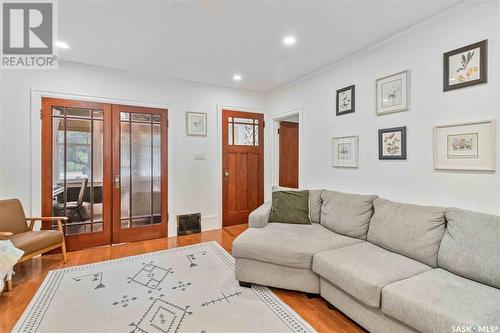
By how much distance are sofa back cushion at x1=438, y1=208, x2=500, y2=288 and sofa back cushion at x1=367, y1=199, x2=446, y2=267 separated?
0.20 ft

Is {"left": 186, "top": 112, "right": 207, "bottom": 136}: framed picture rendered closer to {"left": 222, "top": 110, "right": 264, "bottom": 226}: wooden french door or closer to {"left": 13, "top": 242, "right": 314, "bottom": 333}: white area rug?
{"left": 222, "top": 110, "right": 264, "bottom": 226}: wooden french door

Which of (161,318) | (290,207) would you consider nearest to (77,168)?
(161,318)

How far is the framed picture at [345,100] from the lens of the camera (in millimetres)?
2973

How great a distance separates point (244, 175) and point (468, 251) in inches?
130

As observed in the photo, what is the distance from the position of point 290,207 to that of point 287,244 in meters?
0.80

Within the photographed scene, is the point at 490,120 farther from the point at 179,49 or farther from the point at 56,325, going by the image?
the point at 56,325

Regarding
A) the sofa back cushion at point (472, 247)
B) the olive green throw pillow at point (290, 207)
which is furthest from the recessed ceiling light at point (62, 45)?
the sofa back cushion at point (472, 247)

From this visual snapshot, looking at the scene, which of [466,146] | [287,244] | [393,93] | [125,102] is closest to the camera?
[466,146]

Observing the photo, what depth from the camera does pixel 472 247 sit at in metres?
1.65

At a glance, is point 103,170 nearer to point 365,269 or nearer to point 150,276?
point 150,276

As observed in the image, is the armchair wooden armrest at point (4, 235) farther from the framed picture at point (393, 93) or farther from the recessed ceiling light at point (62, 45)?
the framed picture at point (393, 93)

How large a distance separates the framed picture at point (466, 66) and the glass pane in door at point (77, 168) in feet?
13.4

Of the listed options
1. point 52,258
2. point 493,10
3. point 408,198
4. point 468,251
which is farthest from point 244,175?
point 493,10

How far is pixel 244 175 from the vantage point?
14.7 ft
